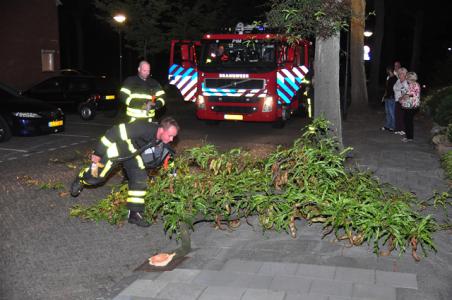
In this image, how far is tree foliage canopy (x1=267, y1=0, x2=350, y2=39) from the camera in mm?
9062

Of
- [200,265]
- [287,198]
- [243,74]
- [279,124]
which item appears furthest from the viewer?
[279,124]

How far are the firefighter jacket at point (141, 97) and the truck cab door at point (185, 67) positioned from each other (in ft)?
22.6

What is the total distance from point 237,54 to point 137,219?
358 inches

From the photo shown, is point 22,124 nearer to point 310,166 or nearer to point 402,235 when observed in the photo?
point 310,166

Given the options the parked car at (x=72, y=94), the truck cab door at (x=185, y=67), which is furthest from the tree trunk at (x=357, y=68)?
the parked car at (x=72, y=94)

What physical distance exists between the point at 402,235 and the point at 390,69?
985cm

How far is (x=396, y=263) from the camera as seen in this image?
563 centimetres

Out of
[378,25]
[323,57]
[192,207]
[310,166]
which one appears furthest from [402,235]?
[378,25]

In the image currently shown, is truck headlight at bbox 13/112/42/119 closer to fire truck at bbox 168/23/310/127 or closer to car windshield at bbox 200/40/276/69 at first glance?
fire truck at bbox 168/23/310/127

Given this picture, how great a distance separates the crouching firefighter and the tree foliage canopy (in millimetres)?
3427

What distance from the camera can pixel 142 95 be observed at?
28.6 feet

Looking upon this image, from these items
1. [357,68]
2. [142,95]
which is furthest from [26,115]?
[357,68]

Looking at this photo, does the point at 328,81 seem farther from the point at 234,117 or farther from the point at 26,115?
the point at 26,115

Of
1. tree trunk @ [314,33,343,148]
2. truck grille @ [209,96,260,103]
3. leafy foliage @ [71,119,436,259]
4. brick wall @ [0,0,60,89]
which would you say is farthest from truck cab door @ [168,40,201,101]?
brick wall @ [0,0,60,89]
